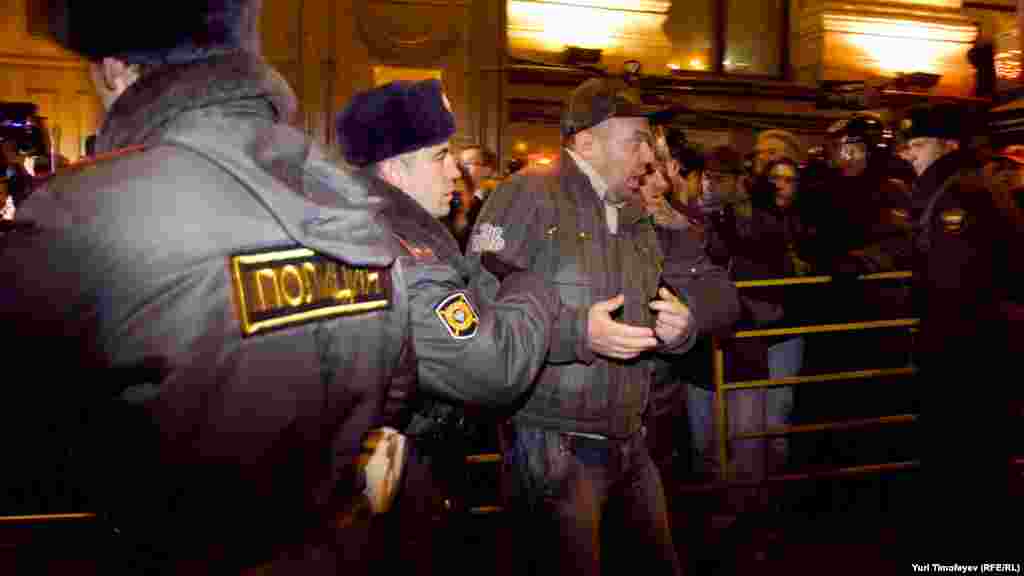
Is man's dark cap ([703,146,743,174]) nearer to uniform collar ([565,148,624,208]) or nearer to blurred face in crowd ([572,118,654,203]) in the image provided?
blurred face in crowd ([572,118,654,203])

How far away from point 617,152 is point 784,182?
3.11 meters

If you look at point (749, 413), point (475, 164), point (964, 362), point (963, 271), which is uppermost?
point (475, 164)

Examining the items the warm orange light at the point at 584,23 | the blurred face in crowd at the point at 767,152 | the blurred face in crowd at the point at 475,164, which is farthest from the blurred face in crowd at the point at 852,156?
the warm orange light at the point at 584,23

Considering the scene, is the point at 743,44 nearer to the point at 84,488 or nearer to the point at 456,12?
the point at 456,12

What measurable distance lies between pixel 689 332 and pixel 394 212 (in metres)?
1.52

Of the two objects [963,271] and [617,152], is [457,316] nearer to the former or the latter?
[617,152]

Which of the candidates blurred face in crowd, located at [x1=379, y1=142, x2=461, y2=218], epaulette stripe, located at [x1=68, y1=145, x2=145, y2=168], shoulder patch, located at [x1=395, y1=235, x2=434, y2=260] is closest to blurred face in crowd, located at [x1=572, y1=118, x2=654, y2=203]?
blurred face in crowd, located at [x1=379, y1=142, x2=461, y2=218]

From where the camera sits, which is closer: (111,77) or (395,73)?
(111,77)

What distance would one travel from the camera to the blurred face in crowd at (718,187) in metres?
6.32

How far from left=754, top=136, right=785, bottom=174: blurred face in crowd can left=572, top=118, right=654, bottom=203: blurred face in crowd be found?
10.1 feet

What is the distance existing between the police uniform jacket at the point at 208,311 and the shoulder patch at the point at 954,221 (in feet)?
14.1

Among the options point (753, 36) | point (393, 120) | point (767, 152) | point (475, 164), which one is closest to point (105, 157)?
point (393, 120)

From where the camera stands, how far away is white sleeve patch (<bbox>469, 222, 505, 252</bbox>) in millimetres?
3436

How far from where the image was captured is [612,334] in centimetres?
304
